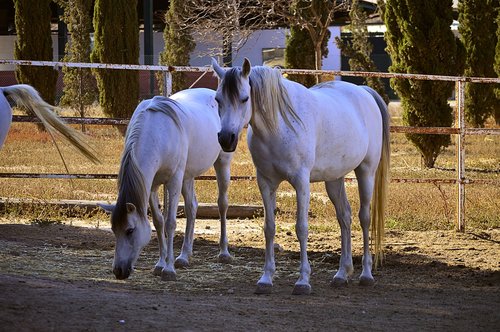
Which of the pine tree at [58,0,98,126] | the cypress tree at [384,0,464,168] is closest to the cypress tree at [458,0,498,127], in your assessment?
the cypress tree at [384,0,464,168]

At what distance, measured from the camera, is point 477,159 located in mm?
16969

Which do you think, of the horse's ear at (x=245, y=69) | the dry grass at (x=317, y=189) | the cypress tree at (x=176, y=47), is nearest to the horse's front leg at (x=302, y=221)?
the horse's ear at (x=245, y=69)

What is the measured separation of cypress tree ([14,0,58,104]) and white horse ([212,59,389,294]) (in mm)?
14732

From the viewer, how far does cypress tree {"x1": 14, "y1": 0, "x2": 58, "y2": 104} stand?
20.7m

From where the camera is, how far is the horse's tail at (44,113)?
702cm

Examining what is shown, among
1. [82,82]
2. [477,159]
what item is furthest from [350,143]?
[82,82]

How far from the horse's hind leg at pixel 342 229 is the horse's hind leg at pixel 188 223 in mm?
1354

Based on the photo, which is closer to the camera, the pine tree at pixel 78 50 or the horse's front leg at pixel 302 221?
the horse's front leg at pixel 302 221

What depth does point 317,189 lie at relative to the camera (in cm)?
1298

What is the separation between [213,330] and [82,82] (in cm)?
1781

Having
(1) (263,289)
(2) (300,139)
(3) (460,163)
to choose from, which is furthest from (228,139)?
(3) (460,163)

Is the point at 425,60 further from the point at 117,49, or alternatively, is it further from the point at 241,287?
the point at 241,287

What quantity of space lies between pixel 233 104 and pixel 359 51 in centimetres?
1697

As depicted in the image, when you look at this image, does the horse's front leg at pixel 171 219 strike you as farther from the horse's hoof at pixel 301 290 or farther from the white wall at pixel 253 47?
the white wall at pixel 253 47
